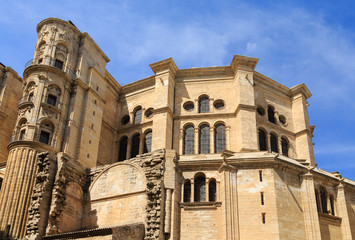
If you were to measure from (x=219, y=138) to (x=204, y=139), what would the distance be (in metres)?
1.24

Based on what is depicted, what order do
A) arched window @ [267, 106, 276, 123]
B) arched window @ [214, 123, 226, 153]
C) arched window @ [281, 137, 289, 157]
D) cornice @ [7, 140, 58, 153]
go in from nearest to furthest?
cornice @ [7, 140, 58, 153]
arched window @ [214, 123, 226, 153]
arched window @ [281, 137, 289, 157]
arched window @ [267, 106, 276, 123]

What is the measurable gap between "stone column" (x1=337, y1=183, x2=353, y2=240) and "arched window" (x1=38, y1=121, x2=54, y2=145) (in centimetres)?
1973

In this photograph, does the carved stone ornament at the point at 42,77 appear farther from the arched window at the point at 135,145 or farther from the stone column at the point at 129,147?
the arched window at the point at 135,145

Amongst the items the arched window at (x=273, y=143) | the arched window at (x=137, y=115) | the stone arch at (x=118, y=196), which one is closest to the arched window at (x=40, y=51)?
the arched window at (x=137, y=115)

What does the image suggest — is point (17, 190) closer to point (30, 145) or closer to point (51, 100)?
point (30, 145)

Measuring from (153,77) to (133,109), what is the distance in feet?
11.5

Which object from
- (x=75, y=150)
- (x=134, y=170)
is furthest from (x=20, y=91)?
(x=134, y=170)

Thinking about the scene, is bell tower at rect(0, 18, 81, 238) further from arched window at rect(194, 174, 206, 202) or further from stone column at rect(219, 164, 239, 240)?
stone column at rect(219, 164, 239, 240)

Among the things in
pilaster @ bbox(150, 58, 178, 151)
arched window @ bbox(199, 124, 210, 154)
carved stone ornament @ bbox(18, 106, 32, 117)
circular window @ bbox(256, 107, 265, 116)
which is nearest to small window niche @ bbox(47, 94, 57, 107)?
carved stone ornament @ bbox(18, 106, 32, 117)

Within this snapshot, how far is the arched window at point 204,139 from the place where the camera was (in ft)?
106

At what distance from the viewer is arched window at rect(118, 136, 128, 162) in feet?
115

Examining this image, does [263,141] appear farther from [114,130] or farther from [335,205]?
[114,130]

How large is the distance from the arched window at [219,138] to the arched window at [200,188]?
849 centimetres

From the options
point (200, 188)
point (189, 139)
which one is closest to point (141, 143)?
point (189, 139)
